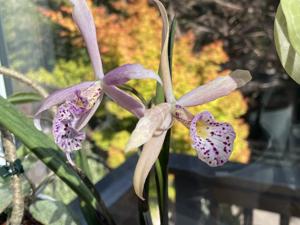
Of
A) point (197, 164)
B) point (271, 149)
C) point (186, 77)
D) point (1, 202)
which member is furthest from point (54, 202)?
point (186, 77)

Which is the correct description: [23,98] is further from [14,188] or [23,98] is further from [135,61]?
[135,61]

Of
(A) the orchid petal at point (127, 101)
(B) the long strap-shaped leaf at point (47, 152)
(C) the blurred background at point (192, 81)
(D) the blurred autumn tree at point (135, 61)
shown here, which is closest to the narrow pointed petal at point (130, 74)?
(A) the orchid petal at point (127, 101)

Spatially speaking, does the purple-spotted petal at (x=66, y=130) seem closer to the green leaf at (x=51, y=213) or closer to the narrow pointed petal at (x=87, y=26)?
the narrow pointed petal at (x=87, y=26)

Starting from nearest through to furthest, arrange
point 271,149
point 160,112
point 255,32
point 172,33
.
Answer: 1. point 160,112
2. point 172,33
3. point 271,149
4. point 255,32

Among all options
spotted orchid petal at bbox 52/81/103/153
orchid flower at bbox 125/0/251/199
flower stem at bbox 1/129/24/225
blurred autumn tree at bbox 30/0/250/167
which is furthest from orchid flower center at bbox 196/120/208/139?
blurred autumn tree at bbox 30/0/250/167

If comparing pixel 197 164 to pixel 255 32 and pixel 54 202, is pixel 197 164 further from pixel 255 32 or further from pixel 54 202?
pixel 255 32

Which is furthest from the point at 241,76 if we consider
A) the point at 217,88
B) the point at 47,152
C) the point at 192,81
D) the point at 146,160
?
the point at 192,81
